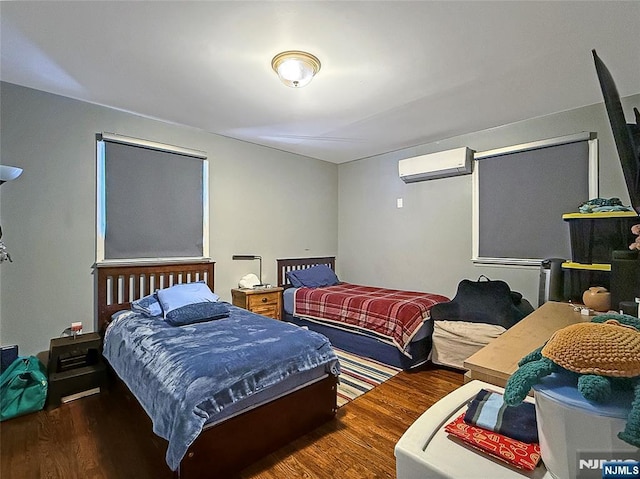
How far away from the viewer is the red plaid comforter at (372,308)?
3.05m

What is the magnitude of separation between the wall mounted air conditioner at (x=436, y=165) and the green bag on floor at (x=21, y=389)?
14.1 ft

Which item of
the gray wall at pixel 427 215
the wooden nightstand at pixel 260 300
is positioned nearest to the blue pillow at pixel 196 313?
the wooden nightstand at pixel 260 300

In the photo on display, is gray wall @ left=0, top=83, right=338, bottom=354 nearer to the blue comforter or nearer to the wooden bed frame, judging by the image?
the blue comforter

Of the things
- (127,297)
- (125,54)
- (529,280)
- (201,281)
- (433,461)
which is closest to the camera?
(433,461)

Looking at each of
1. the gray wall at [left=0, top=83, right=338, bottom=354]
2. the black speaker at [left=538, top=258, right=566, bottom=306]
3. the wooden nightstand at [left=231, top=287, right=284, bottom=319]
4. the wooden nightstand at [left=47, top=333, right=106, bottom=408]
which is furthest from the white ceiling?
the wooden nightstand at [left=47, top=333, right=106, bottom=408]

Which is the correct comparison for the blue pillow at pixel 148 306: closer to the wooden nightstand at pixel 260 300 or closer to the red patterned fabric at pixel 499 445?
the wooden nightstand at pixel 260 300

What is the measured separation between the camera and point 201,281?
11.8 feet

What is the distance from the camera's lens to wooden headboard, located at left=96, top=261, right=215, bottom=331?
295 cm

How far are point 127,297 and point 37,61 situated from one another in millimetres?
2088

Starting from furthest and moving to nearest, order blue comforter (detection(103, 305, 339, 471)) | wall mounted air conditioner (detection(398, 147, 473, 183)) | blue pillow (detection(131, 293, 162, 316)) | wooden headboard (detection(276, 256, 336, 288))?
wooden headboard (detection(276, 256, 336, 288))
wall mounted air conditioner (detection(398, 147, 473, 183))
blue pillow (detection(131, 293, 162, 316))
blue comforter (detection(103, 305, 339, 471))

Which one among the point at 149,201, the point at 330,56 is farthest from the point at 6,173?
the point at 330,56

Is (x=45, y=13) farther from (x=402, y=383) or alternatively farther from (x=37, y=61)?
(x=402, y=383)

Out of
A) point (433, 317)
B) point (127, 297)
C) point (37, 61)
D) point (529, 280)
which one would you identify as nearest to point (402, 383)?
point (433, 317)

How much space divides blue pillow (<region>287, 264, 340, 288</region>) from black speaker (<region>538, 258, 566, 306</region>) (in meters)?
2.62
